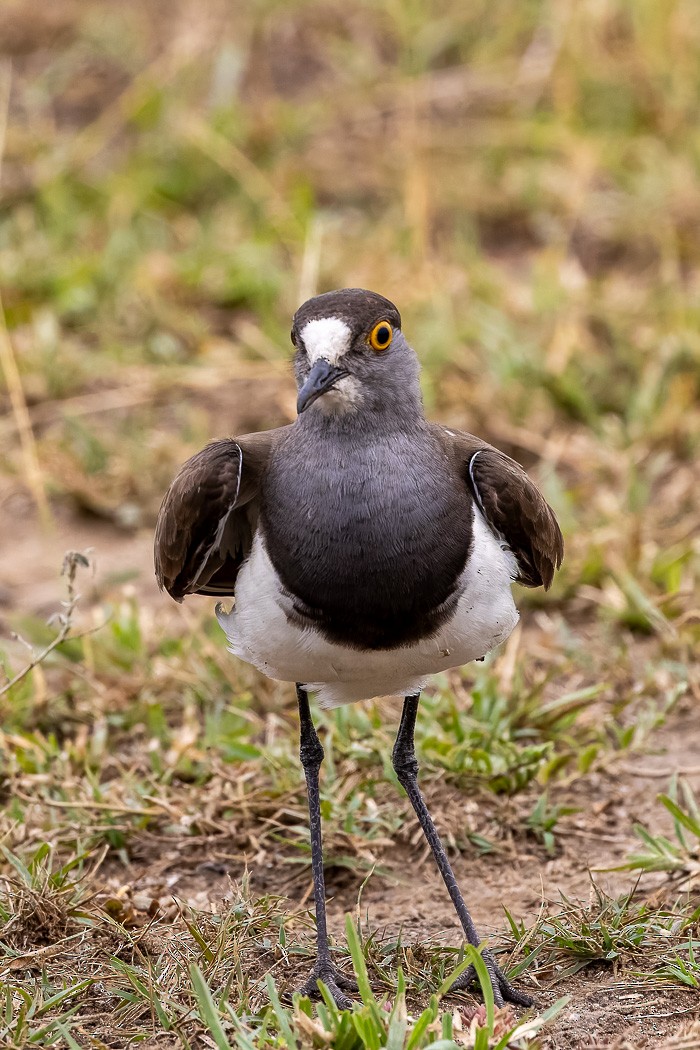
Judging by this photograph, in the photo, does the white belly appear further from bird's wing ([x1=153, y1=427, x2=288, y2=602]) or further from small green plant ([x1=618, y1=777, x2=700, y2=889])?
small green plant ([x1=618, y1=777, x2=700, y2=889])

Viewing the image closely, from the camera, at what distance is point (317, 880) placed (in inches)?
162

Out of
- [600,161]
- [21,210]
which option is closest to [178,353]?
[21,210]

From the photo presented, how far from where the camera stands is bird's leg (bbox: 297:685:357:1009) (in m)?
3.88

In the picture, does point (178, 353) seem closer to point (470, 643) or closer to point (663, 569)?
point (663, 569)

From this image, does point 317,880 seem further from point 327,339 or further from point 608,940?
point 327,339

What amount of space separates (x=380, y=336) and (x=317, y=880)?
1.57 metres

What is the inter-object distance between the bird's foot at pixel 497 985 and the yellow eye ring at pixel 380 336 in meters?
1.71

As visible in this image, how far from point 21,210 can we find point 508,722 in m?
5.24

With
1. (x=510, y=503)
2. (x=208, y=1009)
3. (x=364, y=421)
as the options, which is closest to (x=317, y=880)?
(x=208, y=1009)

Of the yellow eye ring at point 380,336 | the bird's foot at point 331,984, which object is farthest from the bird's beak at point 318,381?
the bird's foot at point 331,984

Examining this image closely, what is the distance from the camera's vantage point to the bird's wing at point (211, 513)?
155 inches

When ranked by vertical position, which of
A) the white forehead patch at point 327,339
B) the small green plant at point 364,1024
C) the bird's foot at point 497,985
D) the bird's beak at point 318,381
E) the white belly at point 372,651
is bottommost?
the bird's foot at point 497,985

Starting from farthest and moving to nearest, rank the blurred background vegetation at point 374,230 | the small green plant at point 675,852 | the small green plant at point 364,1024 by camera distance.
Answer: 1. the blurred background vegetation at point 374,230
2. the small green plant at point 675,852
3. the small green plant at point 364,1024

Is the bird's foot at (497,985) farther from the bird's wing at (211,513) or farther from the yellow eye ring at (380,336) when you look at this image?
the yellow eye ring at (380,336)
